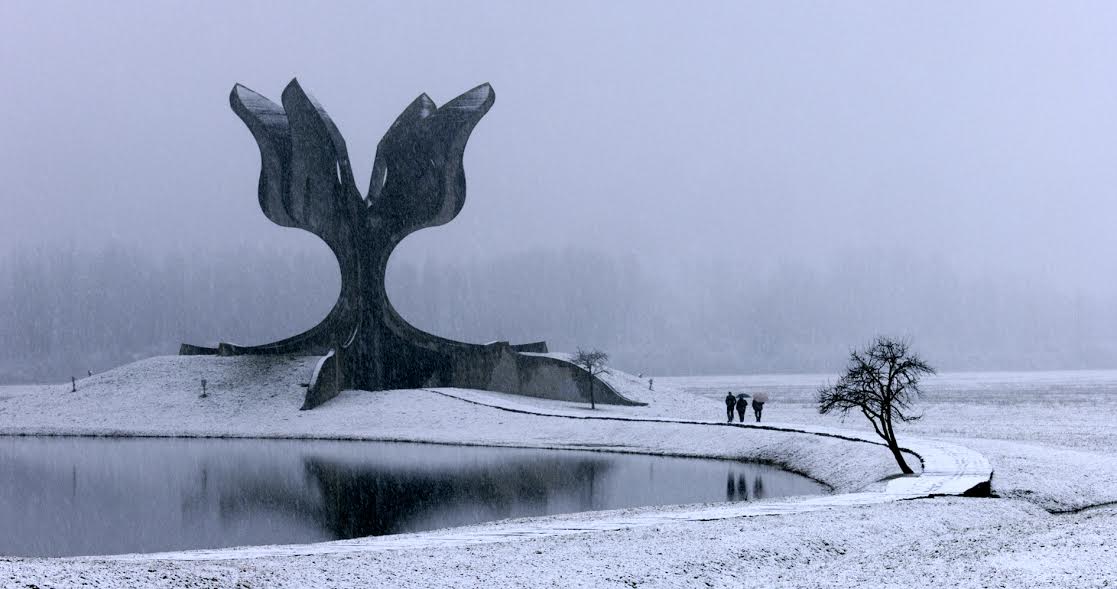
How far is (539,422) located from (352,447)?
736 cm

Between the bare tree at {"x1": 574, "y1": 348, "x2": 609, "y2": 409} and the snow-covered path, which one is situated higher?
the bare tree at {"x1": 574, "y1": 348, "x2": 609, "y2": 409}

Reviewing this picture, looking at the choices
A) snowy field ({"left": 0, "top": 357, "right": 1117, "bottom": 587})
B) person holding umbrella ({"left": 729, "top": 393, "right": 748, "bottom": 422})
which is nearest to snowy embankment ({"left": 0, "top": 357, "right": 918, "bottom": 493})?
snowy field ({"left": 0, "top": 357, "right": 1117, "bottom": 587})

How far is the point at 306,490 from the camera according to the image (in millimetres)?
26031

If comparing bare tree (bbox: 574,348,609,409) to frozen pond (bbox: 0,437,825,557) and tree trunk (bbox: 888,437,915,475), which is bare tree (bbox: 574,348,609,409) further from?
tree trunk (bbox: 888,437,915,475)

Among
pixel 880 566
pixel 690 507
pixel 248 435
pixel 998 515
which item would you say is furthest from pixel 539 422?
pixel 880 566

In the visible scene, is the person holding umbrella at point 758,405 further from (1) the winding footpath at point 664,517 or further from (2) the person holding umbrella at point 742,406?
(1) the winding footpath at point 664,517

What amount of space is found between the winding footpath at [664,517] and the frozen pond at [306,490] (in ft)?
8.64

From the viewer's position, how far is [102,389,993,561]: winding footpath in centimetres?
1477

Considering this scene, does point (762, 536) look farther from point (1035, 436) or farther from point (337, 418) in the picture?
point (337, 418)

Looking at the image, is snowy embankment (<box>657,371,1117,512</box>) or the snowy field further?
snowy embankment (<box>657,371,1117,512</box>)

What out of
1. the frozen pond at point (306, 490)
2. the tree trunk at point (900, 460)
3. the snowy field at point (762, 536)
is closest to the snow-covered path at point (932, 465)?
the tree trunk at point (900, 460)

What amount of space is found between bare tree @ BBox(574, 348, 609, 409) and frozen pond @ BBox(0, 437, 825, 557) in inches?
603

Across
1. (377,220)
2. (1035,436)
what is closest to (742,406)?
(1035,436)

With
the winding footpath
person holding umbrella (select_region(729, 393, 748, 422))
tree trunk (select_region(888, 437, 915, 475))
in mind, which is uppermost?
person holding umbrella (select_region(729, 393, 748, 422))
